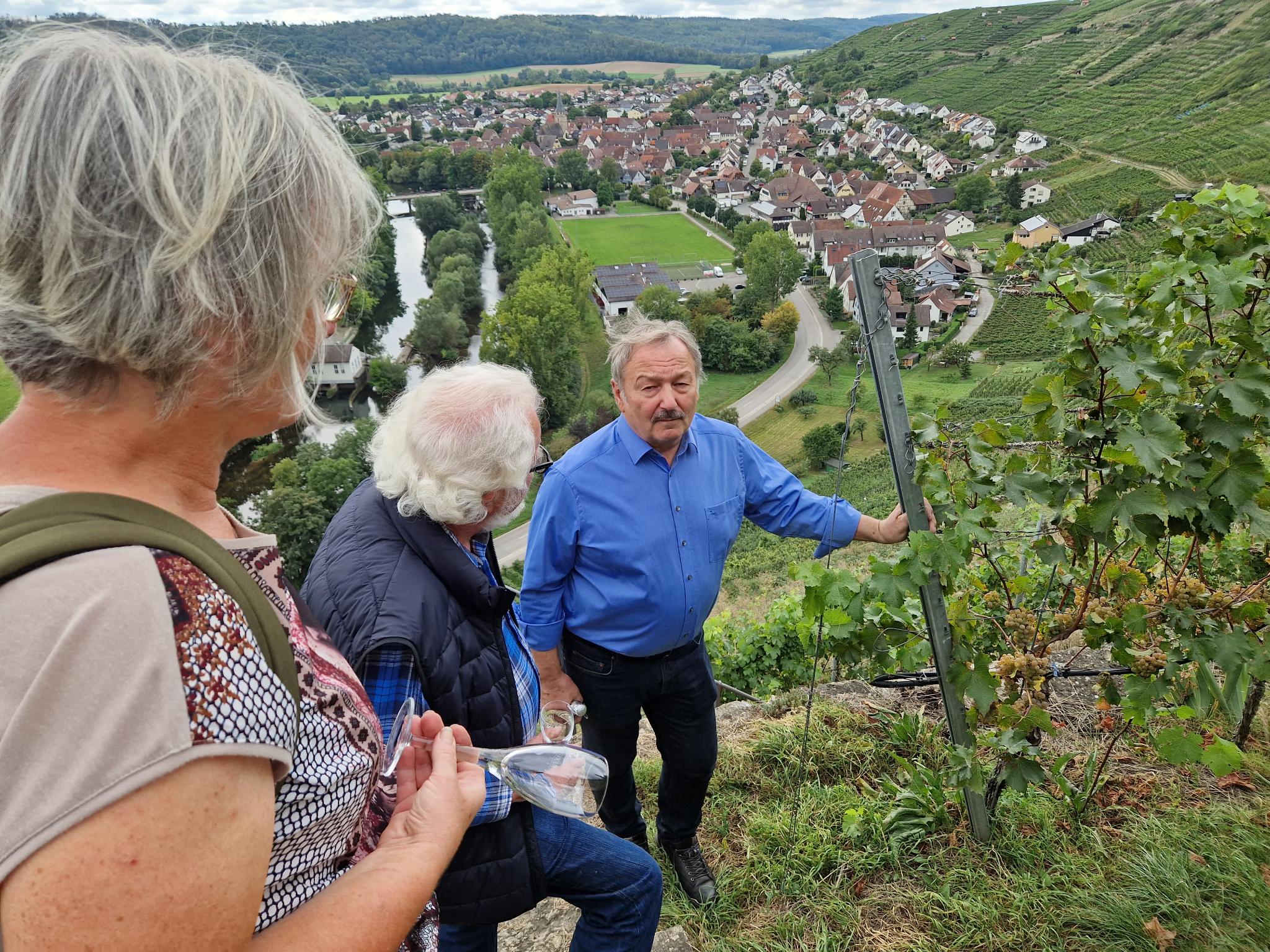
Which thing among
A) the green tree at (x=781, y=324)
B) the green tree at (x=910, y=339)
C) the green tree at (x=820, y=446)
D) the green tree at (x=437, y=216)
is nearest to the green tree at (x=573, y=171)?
the green tree at (x=437, y=216)

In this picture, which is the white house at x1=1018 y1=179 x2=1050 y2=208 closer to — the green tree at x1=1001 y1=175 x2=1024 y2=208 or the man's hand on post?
the green tree at x1=1001 y1=175 x2=1024 y2=208

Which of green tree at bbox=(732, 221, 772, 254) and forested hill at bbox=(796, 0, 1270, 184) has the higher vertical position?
forested hill at bbox=(796, 0, 1270, 184)

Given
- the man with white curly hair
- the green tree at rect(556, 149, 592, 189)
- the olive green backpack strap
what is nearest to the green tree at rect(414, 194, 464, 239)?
the green tree at rect(556, 149, 592, 189)

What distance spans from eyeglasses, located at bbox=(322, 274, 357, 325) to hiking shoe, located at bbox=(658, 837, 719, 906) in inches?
97.0

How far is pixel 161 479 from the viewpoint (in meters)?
0.90

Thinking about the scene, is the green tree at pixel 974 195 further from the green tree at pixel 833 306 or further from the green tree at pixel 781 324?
the green tree at pixel 781 324

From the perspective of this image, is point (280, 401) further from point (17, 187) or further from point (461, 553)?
point (461, 553)

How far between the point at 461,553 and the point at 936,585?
137cm

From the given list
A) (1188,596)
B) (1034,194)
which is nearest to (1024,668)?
(1188,596)

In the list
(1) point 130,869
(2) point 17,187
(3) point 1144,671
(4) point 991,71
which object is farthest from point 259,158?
(4) point 991,71

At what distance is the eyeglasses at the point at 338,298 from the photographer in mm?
1036

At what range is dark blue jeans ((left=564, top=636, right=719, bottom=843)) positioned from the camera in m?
2.81

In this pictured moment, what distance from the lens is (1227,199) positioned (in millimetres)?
1963

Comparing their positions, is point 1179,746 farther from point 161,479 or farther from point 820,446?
point 820,446
